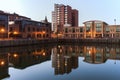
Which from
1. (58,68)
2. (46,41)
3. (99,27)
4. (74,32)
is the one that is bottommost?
(58,68)

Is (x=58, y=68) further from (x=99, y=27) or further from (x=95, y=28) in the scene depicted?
(x=95, y=28)

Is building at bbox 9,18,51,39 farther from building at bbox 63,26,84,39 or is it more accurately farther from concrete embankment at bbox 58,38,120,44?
building at bbox 63,26,84,39

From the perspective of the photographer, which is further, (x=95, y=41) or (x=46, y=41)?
(x=95, y=41)

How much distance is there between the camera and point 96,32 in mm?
118812

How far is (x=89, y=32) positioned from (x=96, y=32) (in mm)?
4223

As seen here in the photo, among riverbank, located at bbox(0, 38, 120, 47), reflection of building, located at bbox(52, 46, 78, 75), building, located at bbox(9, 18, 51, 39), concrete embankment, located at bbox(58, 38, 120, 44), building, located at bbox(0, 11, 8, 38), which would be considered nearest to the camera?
reflection of building, located at bbox(52, 46, 78, 75)

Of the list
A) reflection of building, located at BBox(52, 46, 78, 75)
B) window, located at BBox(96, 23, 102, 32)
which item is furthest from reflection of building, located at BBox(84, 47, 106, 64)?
window, located at BBox(96, 23, 102, 32)

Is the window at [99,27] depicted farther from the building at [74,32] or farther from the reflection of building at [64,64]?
the reflection of building at [64,64]

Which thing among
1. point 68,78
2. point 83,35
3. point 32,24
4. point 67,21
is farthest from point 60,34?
point 68,78

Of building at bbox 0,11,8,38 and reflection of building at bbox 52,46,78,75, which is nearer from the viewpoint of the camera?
reflection of building at bbox 52,46,78,75

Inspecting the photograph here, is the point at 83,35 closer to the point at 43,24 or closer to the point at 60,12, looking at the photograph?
the point at 43,24

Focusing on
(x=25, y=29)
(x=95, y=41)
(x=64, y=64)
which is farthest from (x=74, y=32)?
(x=64, y=64)

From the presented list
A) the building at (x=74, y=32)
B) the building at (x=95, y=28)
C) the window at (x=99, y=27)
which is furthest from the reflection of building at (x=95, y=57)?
the building at (x=74, y=32)

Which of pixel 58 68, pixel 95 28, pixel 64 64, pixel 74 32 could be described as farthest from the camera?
pixel 74 32
